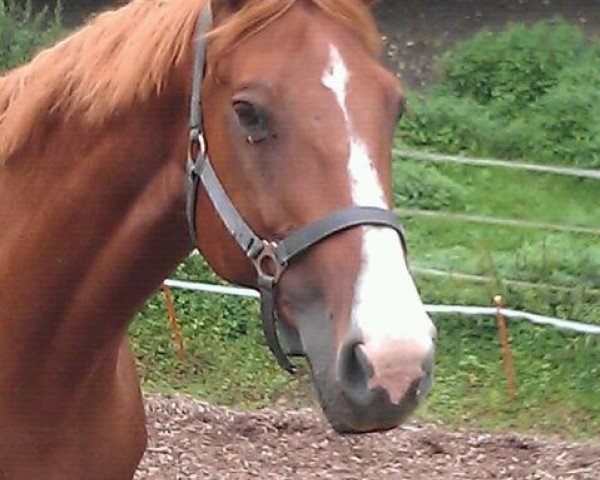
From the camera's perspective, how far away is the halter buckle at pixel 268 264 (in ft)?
6.88

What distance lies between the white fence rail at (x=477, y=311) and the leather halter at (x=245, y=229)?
10.3 feet

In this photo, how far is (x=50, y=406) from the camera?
2.57 m

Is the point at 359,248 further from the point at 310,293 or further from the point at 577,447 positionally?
the point at 577,447

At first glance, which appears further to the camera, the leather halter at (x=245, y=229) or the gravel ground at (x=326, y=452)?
the gravel ground at (x=326, y=452)

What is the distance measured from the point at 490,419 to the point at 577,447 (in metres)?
0.51

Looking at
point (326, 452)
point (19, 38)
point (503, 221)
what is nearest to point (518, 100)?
point (503, 221)

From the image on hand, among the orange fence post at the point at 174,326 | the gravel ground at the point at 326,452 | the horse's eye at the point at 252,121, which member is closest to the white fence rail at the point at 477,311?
the orange fence post at the point at 174,326

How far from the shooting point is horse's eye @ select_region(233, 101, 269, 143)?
6.77ft

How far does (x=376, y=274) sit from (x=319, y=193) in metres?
0.19

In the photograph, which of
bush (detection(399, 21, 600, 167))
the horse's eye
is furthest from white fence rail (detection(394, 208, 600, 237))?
the horse's eye

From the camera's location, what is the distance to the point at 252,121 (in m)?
2.08

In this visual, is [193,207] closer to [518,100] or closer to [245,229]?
[245,229]

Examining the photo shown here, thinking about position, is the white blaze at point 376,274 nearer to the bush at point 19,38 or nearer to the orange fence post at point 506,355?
the orange fence post at point 506,355

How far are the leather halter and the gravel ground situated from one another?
2612mm
